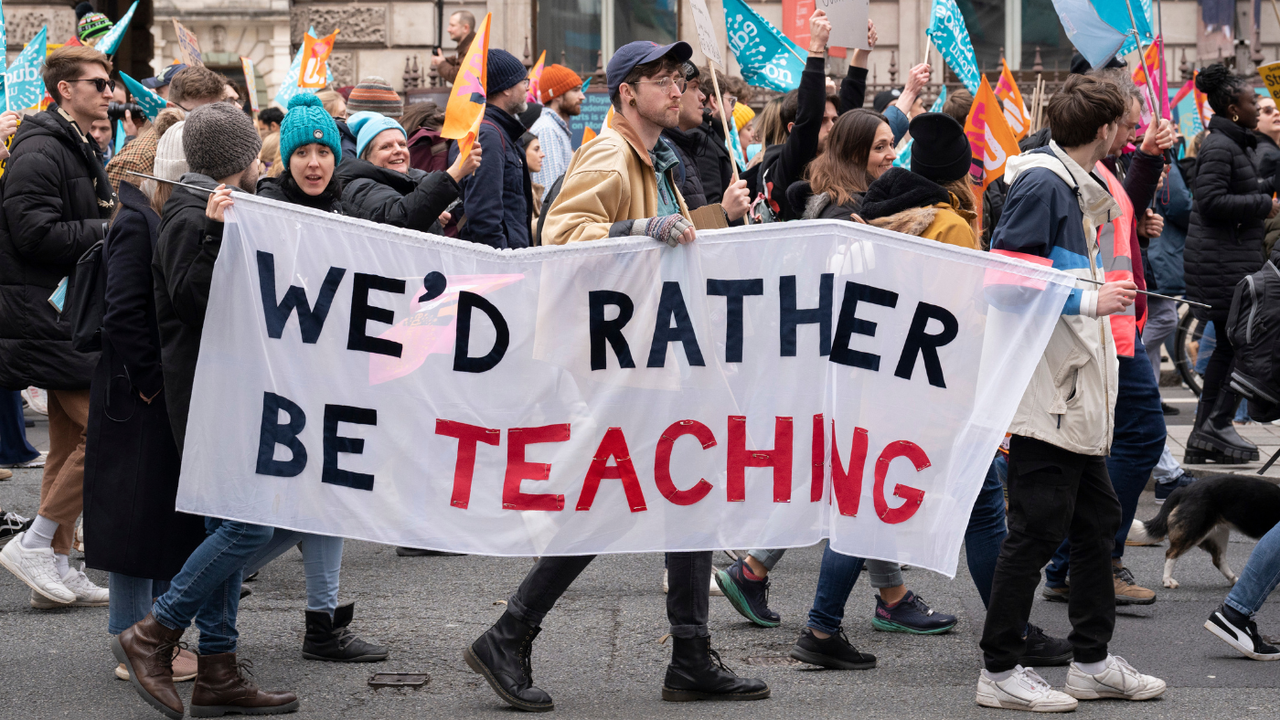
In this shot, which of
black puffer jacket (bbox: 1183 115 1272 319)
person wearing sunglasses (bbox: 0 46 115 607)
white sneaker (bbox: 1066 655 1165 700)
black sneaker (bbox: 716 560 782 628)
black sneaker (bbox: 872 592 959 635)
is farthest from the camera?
black puffer jacket (bbox: 1183 115 1272 319)

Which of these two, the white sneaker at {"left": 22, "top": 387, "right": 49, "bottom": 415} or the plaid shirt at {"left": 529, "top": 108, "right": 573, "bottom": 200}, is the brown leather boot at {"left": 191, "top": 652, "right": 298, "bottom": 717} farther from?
the white sneaker at {"left": 22, "top": 387, "right": 49, "bottom": 415}

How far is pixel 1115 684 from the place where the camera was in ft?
14.2

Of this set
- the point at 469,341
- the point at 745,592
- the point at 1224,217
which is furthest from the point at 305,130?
the point at 1224,217

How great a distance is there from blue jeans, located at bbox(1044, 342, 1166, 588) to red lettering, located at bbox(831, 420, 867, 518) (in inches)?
60.1

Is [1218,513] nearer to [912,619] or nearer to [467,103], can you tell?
[912,619]

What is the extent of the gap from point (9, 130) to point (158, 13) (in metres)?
13.2

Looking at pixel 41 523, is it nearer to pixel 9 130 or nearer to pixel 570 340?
pixel 9 130

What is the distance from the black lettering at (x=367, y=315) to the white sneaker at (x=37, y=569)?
2166 mm

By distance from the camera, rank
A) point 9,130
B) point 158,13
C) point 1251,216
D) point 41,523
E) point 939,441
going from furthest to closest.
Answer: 1. point 158,13
2. point 1251,216
3. point 9,130
4. point 41,523
5. point 939,441

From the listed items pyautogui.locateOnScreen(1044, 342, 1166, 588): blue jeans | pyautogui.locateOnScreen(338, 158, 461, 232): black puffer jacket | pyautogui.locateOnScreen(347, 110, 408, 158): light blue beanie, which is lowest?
pyautogui.locateOnScreen(1044, 342, 1166, 588): blue jeans

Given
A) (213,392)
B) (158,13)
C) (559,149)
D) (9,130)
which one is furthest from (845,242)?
(158,13)

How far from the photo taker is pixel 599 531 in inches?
166

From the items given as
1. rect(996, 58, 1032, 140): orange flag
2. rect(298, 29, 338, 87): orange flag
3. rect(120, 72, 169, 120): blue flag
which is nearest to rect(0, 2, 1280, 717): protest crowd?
rect(120, 72, 169, 120): blue flag

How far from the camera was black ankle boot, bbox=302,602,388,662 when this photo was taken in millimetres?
4859
